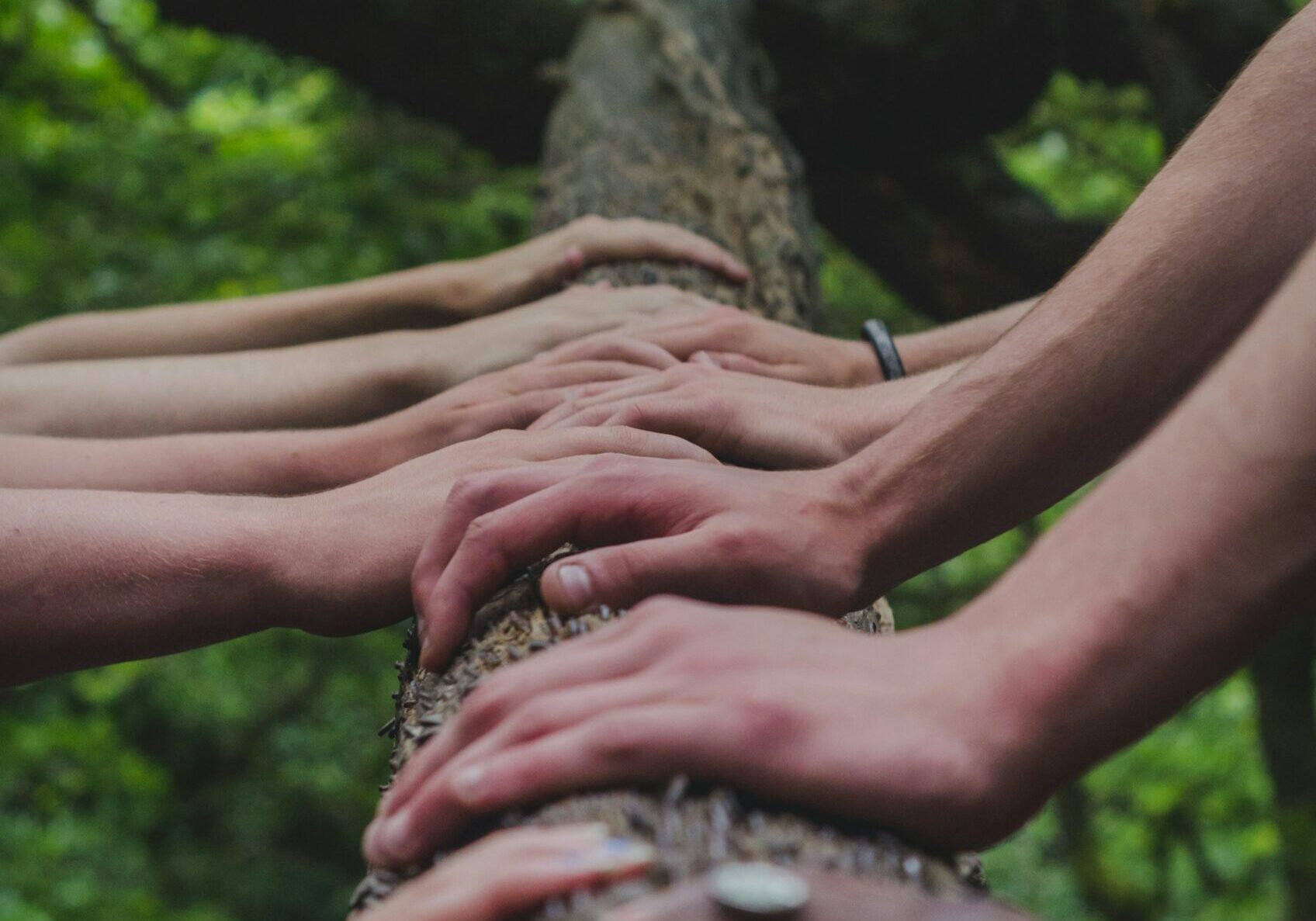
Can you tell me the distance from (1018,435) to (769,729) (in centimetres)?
66

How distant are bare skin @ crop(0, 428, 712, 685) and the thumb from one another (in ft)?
0.99

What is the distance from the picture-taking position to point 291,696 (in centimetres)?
806

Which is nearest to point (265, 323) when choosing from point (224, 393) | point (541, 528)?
point (224, 393)

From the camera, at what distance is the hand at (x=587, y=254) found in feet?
9.20

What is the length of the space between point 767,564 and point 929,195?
4015 mm

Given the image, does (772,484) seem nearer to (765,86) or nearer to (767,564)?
(767,564)

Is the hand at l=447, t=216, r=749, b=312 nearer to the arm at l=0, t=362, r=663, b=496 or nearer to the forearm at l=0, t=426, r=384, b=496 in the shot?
the arm at l=0, t=362, r=663, b=496

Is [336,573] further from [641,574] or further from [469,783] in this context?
[469,783]

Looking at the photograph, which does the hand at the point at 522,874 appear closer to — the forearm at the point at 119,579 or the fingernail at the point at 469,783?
the fingernail at the point at 469,783

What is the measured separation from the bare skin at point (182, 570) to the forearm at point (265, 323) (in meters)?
1.50

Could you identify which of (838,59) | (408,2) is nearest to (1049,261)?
(838,59)

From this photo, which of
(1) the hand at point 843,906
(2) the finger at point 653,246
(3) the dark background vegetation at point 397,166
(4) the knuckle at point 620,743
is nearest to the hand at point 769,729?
(4) the knuckle at point 620,743

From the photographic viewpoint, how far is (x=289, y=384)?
2.67 metres

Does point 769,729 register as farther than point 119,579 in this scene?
No
